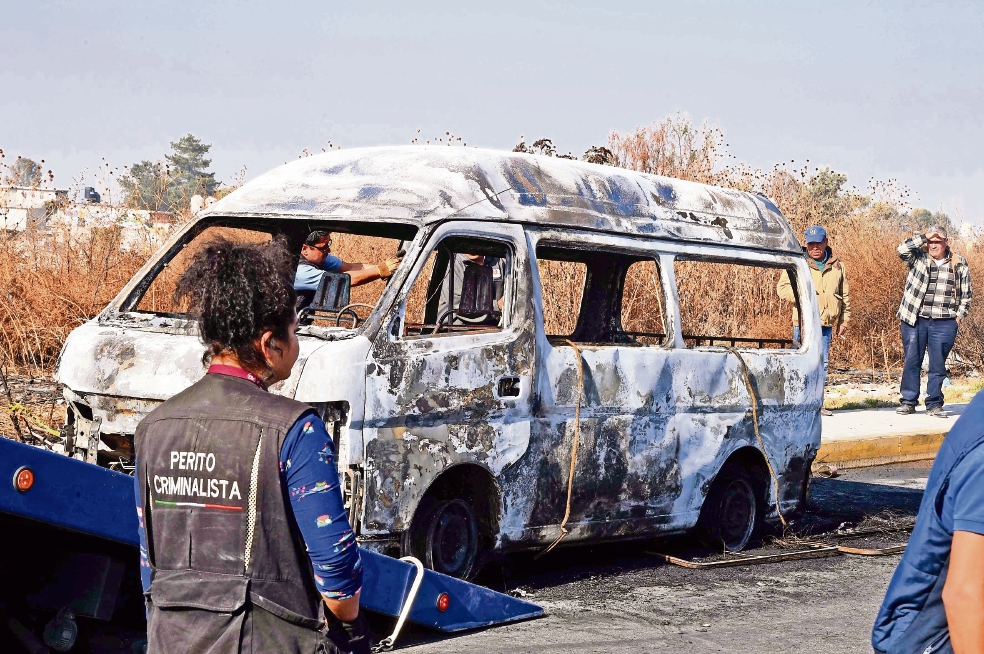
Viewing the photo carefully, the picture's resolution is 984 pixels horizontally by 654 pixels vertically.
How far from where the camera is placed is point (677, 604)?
638 cm

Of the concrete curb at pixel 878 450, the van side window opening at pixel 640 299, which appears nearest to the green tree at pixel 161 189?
the van side window opening at pixel 640 299

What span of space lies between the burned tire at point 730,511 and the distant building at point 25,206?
7868mm

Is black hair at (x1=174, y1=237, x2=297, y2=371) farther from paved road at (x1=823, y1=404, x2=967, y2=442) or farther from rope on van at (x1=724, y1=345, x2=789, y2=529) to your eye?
paved road at (x1=823, y1=404, x2=967, y2=442)

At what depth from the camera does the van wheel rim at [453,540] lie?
19.6 feet

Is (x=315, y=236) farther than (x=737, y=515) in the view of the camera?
No

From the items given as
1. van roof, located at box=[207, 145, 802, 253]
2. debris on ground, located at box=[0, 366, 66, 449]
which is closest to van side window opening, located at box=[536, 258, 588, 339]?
van roof, located at box=[207, 145, 802, 253]

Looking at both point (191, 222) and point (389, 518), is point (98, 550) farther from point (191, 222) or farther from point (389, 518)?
point (191, 222)

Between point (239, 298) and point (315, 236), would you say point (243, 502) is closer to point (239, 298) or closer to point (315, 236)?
point (239, 298)

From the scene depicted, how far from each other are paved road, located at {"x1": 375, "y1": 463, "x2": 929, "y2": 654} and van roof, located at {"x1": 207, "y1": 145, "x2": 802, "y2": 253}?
1.94 m

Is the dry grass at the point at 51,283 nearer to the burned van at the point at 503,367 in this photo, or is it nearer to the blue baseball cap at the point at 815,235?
the burned van at the point at 503,367

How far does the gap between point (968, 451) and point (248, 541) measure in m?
1.45

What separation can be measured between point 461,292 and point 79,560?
3.84 meters

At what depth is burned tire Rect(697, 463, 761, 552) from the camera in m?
7.61

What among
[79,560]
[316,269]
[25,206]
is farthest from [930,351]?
[79,560]
